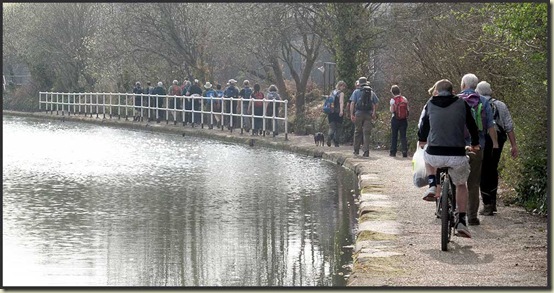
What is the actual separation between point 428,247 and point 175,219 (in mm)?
3808

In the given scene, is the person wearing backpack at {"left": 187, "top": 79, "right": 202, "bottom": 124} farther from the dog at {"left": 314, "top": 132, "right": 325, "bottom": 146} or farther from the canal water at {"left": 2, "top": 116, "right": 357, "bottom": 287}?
the canal water at {"left": 2, "top": 116, "right": 357, "bottom": 287}

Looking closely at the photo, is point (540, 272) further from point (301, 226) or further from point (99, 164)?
point (99, 164)

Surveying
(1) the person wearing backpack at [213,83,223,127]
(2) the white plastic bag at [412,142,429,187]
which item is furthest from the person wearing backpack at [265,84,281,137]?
(2) the white plastic bag at [412,142,429,187]

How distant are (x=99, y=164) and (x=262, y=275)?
12929mm

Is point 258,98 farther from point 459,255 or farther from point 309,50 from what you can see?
point 459,255

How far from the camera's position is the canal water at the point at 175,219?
33.1ft

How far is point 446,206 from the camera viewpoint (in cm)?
1073

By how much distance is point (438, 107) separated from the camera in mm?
11312

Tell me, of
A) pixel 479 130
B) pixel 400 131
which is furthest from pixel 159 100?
pixel 479 130

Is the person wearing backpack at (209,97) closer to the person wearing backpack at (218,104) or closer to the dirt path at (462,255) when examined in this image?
the person wearing backpack at (218,104)

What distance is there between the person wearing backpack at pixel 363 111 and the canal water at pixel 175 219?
820mm

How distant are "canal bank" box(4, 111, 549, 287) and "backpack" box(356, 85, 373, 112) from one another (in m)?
6.22

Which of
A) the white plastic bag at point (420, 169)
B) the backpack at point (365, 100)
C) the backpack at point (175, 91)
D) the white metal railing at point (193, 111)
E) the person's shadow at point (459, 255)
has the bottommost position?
the white metal railing at point (193, 111)

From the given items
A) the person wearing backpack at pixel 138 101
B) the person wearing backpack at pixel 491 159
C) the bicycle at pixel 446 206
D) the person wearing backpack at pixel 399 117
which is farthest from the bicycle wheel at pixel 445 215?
the person wearing backpack at pixel 138 101
